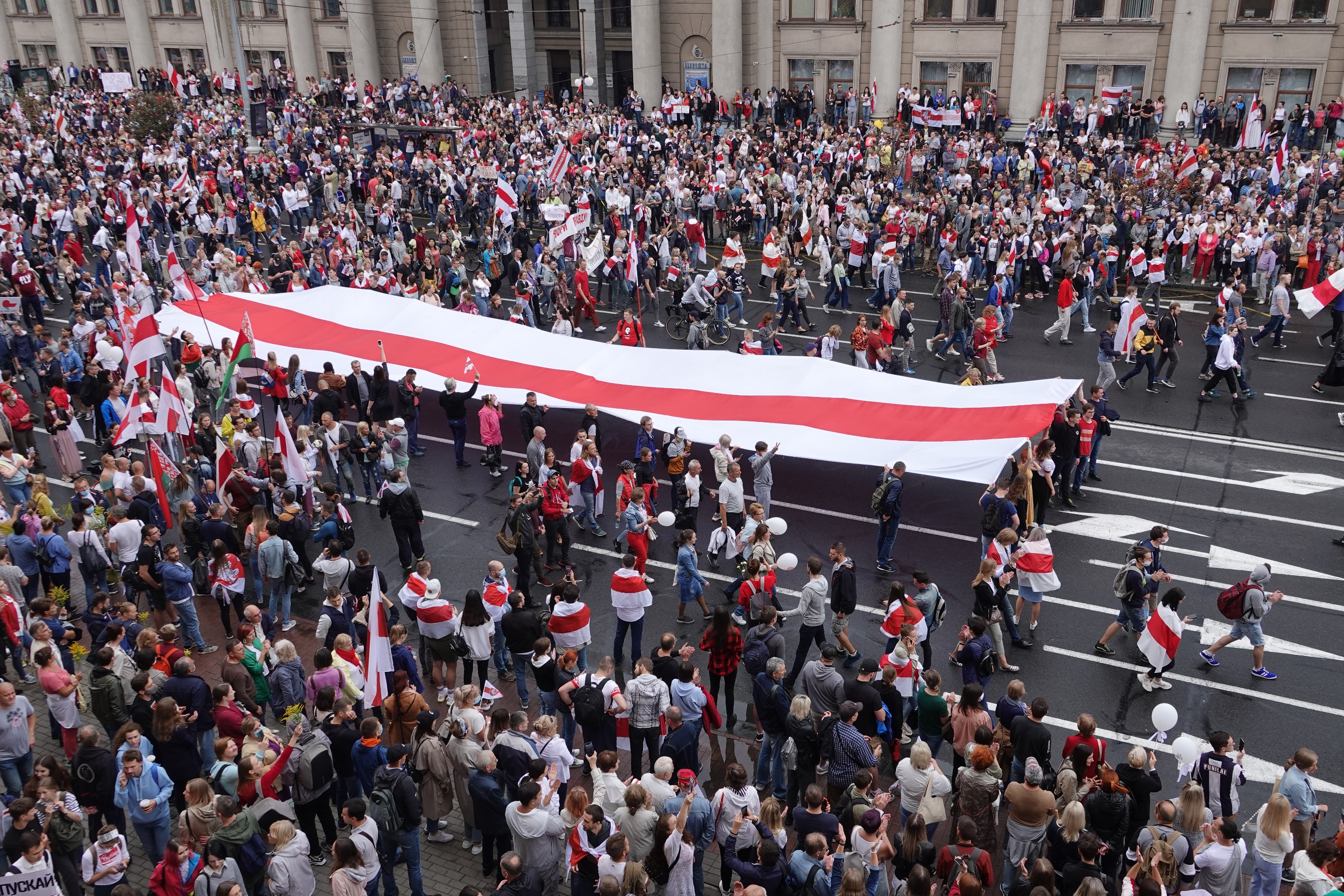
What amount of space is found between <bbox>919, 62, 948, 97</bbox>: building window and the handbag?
40.0 meters

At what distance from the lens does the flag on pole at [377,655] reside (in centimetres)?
977

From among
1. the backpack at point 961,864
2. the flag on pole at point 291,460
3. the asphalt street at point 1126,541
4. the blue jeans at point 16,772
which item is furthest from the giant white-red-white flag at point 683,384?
the blue jeans at point 16,772

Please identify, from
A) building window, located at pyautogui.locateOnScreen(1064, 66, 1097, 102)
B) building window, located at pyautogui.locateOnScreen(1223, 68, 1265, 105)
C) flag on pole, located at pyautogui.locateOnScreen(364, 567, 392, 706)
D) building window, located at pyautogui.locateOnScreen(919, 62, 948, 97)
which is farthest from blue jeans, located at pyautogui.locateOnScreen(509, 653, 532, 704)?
building window, located at pyautogui.locateOnScreen(919, 62, 948, 97)

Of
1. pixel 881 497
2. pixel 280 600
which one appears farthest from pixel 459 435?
pixel 881 497

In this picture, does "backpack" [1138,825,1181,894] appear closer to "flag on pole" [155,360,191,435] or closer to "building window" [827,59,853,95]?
"flag on pole" [155,360,191,435]

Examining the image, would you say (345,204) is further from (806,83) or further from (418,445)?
(806,83)

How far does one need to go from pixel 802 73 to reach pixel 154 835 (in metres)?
44.9

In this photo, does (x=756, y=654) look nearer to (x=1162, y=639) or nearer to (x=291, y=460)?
(x=1162, y=639)

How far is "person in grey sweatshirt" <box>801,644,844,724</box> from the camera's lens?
10.1 meters

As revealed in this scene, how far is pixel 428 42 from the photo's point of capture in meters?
56.9

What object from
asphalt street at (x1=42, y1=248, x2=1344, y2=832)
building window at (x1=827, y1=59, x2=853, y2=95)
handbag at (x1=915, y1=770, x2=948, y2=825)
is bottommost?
asphalt street at (x1=42, y1=248, x2=1344, y2=832)

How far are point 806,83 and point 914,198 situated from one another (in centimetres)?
2019

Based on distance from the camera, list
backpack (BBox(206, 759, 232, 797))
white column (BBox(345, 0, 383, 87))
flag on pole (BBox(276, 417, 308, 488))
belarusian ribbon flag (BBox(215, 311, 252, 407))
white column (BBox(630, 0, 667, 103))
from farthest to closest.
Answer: white column (BBox(345, 0, 383, 87)), white column (BBox(630, 0, 667, 103)), belarusian ribbon flag (BBox(215, 311, 252, 407)), flag on pole (BBox(276, 417, 308, 488)), backpack (BBox(206, 759, 232, 797))

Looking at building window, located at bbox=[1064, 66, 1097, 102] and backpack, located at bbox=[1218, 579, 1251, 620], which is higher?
building window, located at bbox=[1064, 66, 1097, 102]
